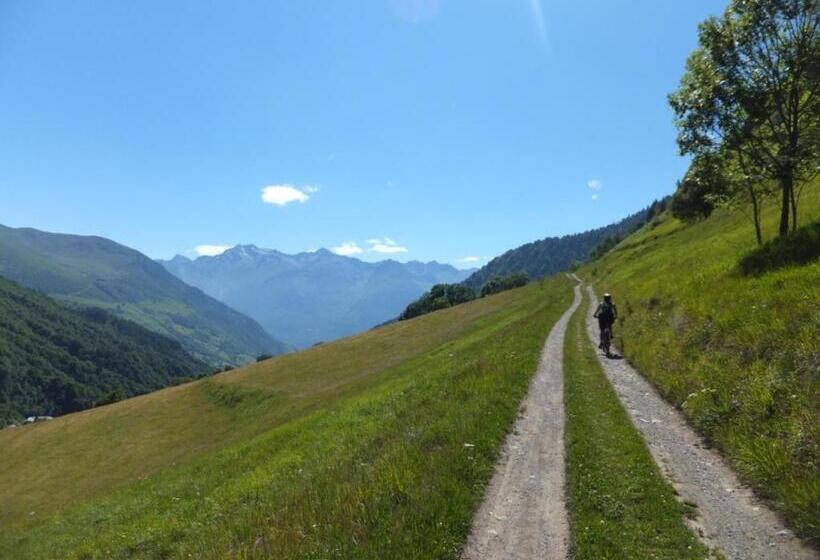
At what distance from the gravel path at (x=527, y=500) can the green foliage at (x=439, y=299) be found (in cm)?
14677

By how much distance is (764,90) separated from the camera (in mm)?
24734

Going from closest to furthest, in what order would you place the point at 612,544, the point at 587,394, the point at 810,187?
1. the point at 612,544
2. the point at 587,394
3. the point at 810,187

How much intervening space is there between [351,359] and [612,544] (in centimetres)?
5743

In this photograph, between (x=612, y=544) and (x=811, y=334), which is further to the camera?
(x=811, y=334)

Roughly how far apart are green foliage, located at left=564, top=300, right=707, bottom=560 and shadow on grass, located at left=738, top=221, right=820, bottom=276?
10.1m

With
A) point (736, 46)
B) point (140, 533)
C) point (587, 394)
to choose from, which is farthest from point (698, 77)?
point (140, 533)

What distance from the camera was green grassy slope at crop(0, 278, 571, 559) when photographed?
9281 mm

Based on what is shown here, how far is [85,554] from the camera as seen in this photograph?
16453mm

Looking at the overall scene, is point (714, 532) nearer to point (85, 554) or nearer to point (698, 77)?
point (85, 554)

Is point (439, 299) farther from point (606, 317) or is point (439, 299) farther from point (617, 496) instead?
point (617, 496)

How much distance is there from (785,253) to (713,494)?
15597 millimetres

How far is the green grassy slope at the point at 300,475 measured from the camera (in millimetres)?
9281

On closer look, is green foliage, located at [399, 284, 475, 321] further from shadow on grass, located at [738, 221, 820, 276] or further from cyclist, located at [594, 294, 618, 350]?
shadow on grass, located at [738, 221, 820, 276]

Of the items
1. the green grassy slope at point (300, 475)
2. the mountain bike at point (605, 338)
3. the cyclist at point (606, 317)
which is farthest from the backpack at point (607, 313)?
the green grassy slope at point (300, 475)
